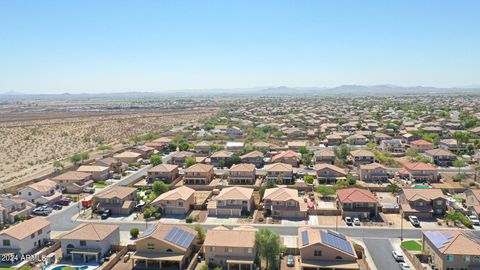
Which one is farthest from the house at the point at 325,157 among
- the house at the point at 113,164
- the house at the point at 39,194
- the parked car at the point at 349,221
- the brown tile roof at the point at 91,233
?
the house at the point at 39,194

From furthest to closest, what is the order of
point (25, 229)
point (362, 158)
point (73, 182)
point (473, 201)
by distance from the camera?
1. point (362, 158)
2. point (73, 182)
3. point (473, 201)
4. point (25, 229)

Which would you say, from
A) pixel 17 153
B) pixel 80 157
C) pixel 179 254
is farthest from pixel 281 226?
pixel 17 153

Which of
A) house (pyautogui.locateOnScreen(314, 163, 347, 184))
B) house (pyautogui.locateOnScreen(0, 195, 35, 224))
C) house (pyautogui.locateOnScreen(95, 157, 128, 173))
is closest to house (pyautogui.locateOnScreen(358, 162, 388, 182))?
house (pyautogui.locateOnScreen(314, 163, 347, 184))

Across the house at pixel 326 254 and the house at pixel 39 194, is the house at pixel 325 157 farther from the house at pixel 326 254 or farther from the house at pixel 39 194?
the house at pixel 39 194

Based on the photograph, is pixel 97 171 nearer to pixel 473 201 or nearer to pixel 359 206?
pixel 359 206

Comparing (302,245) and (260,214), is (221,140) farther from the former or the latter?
(302,245)

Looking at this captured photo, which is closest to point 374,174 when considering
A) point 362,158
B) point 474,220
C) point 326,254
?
point 362,158
